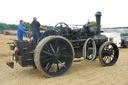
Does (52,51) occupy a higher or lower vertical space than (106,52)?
higher

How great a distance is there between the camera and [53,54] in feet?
17.5

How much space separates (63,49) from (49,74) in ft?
3.47

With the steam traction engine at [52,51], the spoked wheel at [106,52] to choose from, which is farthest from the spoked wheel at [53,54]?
the spoked wheel at [106,52]

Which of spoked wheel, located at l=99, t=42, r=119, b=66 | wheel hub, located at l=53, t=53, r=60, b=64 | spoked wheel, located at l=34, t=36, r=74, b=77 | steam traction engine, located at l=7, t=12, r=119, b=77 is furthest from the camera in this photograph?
spoked wheel, located at l=99, t=42, r=119, b=66

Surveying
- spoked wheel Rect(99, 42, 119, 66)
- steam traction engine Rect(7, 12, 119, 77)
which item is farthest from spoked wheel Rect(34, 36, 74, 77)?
spoked wheel Rect(99, 42, 119, 66)

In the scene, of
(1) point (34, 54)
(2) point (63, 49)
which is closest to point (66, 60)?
(2) point (63, 49)

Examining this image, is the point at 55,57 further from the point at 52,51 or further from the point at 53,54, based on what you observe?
the point at 52,51

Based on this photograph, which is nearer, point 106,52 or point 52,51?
point 52,51

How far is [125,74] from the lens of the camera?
5.60m

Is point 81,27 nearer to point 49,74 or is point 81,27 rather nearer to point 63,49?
point 63,49

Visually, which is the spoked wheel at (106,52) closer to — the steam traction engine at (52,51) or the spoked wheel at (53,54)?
the steam traction engine at (52,51)

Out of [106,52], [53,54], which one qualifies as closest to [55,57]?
[53,54]

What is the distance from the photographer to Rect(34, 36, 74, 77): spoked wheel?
4906 millimetres

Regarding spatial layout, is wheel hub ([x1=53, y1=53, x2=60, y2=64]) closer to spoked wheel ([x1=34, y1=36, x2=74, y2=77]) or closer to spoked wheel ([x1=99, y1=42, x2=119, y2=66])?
spoked wheel ([x1=34, y1=36, x2=74, y2=77])
